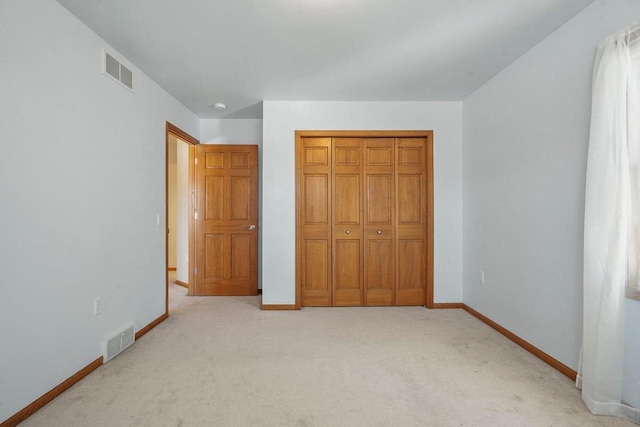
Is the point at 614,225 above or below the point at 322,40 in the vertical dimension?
below

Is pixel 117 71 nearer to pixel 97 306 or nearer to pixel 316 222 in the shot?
pixel 97 306

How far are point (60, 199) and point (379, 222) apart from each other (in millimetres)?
3032

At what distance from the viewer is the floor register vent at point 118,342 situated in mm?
2340

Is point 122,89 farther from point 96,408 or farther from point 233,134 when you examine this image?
point 96,408

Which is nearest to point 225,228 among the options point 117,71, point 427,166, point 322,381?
point 117,71

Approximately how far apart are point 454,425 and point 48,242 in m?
2.62

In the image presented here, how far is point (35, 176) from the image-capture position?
69.6 inches

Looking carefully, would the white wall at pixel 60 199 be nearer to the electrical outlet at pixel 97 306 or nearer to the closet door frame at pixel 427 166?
the electrical outlet at pixel 97 306

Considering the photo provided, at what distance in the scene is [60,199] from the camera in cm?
194

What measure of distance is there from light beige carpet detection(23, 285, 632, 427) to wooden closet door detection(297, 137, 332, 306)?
2.13ft

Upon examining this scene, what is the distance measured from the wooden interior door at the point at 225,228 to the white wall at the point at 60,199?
136 centimetres

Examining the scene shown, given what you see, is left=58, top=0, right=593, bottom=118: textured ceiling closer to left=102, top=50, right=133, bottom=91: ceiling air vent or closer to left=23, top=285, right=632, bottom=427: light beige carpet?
left=102, top=50, right=133, bottom=91: ceiling air vent

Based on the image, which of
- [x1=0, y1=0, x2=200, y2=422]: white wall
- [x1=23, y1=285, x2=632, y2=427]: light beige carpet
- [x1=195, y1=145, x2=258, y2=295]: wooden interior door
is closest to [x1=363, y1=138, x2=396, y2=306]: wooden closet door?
[x1=23, y1=285, x2=632, y2=427]: light beige carpet

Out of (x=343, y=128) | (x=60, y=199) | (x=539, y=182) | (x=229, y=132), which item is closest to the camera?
(x=60, y=199)
